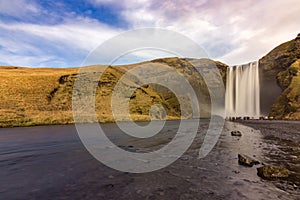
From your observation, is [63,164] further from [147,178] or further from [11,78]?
[11,78]

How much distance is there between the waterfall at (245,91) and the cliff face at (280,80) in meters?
10.8

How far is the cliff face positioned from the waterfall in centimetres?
1083

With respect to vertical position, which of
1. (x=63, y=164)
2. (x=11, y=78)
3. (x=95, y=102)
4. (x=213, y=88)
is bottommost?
(x=63, y=164)

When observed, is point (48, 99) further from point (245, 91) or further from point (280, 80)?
point (280, 80)

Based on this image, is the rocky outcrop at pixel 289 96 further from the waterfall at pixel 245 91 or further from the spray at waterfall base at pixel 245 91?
the waterfall at pixel 245 91

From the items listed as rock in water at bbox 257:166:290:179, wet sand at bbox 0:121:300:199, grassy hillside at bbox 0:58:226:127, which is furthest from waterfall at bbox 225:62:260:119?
rock in water at bbox 257:166:290:179

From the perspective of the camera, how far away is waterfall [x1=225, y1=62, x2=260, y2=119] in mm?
130000

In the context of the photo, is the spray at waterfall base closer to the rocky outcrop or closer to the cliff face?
the cliff face

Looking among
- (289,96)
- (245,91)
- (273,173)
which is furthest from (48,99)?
(289,96)

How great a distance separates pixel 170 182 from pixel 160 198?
2.38 metres

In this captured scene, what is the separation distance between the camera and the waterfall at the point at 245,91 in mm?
130000

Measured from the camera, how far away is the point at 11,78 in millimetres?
70000

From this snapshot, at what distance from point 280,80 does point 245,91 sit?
926 inches

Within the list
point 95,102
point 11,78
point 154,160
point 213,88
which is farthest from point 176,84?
point 154,160
